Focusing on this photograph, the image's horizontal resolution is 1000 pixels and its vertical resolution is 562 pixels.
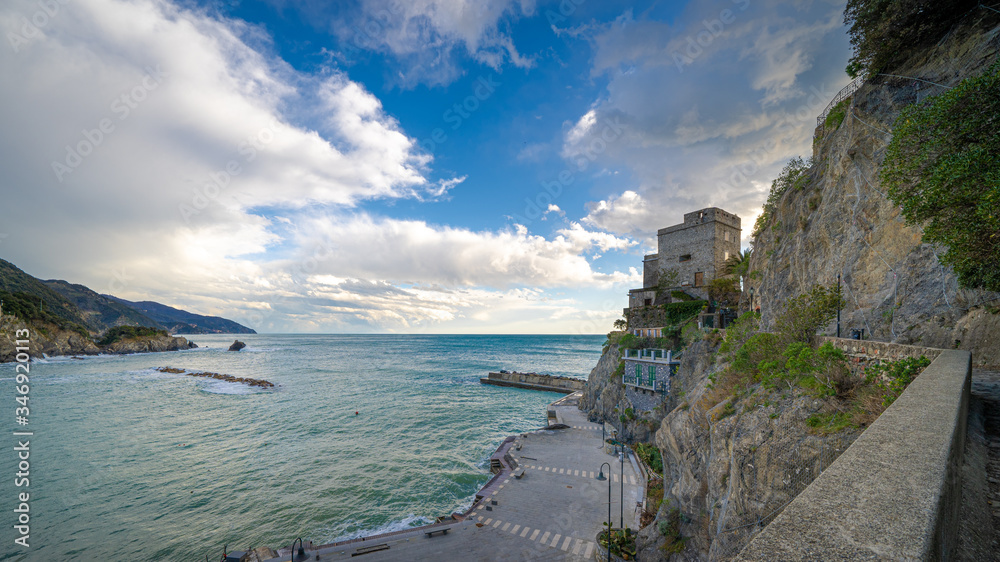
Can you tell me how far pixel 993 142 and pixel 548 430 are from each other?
107 ft

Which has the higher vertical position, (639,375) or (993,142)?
(993,142)

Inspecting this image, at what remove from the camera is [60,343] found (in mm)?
94875

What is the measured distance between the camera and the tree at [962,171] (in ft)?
23.0

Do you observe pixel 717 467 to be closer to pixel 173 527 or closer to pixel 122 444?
pixel 173 527

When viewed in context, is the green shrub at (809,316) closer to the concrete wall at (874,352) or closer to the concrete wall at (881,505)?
the concrete wall at (874,352)

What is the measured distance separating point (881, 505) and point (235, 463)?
38200 millimetres

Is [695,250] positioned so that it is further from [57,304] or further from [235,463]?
[57,304]

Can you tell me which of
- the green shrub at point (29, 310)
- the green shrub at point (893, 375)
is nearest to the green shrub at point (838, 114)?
the green shrub at point (893, 375)

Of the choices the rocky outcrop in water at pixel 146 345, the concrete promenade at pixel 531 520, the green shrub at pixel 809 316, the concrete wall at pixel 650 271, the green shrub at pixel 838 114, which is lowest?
the rocky outcrop in water at pixel 146 345

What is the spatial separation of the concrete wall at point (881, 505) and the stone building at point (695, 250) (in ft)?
120

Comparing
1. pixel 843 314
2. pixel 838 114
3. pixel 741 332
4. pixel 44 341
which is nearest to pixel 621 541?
pixel 741 332

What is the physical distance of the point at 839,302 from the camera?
12.4 meters

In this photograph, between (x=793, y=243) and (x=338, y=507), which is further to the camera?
(x=338, y=507)

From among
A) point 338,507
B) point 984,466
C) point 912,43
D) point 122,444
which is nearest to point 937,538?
point 984,466
